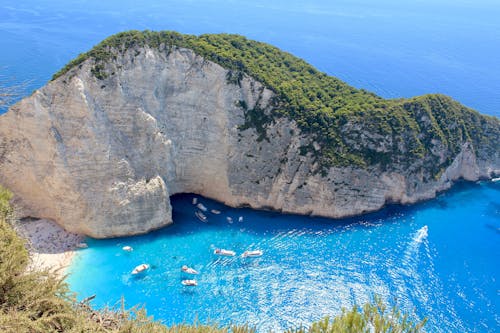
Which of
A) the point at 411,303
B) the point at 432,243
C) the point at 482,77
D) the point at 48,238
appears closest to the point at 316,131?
the point at 432,243

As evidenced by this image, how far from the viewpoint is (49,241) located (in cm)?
3966

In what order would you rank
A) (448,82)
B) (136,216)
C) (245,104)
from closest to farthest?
(136,216) < (245,104) < (448,82)

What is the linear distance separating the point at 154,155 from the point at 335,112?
72.4ft

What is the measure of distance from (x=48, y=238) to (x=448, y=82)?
86727 mm

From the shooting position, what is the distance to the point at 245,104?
45.7 meters

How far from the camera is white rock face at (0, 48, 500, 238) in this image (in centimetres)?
3938

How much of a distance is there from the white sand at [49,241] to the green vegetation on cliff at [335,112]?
1886 cm

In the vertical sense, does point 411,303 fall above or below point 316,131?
below

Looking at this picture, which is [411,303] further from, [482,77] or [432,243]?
[482,77]

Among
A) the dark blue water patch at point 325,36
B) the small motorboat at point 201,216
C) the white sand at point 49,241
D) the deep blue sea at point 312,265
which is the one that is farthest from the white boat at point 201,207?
the dark blue water patch at point 325,36

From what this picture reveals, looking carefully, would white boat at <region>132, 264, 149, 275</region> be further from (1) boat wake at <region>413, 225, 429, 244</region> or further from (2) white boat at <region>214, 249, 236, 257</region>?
(1) boat wake at <region>413, 225, 429, 244</region>

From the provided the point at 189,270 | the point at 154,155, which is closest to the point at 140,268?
the point at 189,270

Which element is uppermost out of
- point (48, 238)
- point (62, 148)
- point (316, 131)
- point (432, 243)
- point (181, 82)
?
point (181, 82)

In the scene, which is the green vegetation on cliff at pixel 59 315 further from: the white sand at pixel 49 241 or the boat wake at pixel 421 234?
the boat wake at pixel 421 234
